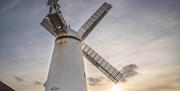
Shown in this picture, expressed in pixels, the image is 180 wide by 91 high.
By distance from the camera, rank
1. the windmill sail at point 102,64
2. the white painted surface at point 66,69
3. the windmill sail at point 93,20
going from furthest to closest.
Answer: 1. the windmill sail at point 93,20
2. the windmill sail at point 102,64
3. the white painted surface at point 66,69

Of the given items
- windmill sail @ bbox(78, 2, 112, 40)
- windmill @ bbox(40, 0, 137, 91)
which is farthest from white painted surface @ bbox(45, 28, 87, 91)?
windmill sail @ bbox(78, 2, 112, 40)

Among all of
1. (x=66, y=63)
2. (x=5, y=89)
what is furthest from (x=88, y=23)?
(x=5, y=89)

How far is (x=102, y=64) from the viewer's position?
15242mm

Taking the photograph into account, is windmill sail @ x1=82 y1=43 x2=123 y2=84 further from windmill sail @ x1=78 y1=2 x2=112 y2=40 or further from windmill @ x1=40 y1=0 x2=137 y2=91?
windmill sail @ x1=78 y1=2 x2=112 y2=40

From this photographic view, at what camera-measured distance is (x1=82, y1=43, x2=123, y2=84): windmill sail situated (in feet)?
49.6

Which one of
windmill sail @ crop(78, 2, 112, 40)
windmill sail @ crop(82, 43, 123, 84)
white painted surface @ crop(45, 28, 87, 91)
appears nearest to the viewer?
white painted surface @ crop(45, 28, 87, 91)

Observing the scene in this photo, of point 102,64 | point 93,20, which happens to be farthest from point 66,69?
point 93,20

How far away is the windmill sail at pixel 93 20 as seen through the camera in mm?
15250

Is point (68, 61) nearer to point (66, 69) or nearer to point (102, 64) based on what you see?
point (66, 69)

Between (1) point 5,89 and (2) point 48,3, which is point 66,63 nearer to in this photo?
(2) point 48,3

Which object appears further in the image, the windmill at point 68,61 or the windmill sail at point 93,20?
the windmill sail at point 93,20

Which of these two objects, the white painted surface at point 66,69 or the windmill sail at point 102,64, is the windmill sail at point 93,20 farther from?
the white painted surface at point 66,69

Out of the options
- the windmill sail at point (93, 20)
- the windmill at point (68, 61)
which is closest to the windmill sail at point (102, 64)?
the windmill at point (68, 61)

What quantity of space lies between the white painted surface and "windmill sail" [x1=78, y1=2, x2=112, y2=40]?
101 inches
